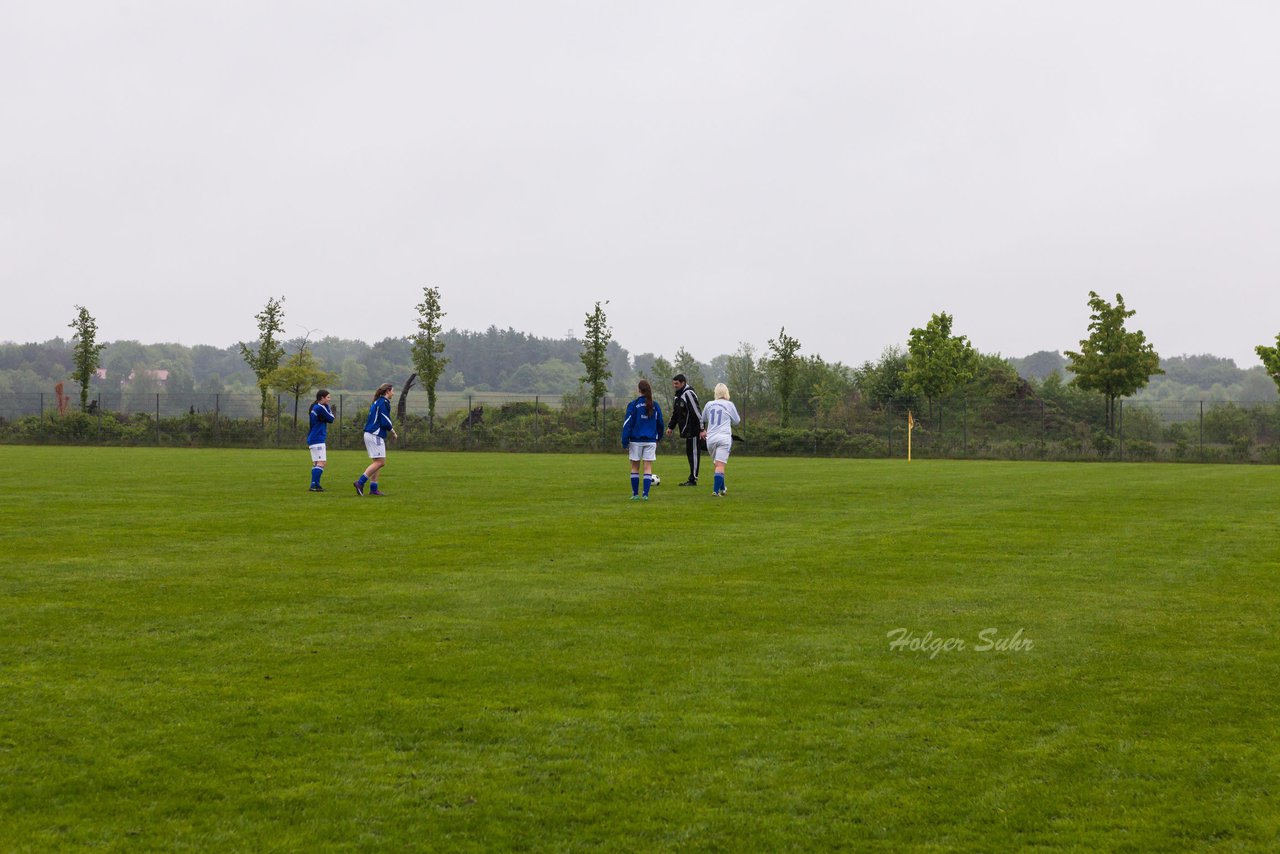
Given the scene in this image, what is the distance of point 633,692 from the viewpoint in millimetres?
5961

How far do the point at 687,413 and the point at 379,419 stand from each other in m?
5.63

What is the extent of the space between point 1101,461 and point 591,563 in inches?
1532

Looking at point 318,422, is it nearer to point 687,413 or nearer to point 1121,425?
point 687,413

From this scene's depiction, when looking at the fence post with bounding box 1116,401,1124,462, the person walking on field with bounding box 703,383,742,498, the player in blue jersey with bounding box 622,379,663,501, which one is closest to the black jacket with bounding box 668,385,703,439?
the person walking on field with bounding box 703,383,742,498

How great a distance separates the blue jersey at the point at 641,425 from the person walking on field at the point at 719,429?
40.9 inches

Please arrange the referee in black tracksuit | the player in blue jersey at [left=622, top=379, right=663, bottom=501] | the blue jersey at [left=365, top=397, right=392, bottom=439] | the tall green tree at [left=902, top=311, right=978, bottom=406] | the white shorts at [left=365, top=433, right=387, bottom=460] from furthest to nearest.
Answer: the tall green tree at [left=902, top=311, right=978, bottom=406] → the referee in black tracksuit → the blue jersey at [left=365, top=397, right=392, bottom=439] → the white shorts at [left=365, top=433, right=387, bottom=460] → the player in blue jersey at [left=622, top=379, right=663, bottom=501]

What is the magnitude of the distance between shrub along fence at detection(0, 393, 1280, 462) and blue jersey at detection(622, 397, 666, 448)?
29714mm

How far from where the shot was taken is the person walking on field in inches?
782

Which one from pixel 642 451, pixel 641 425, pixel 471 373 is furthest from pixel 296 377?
pixel 471 373

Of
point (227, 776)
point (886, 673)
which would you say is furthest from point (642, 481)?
point (227, 776)

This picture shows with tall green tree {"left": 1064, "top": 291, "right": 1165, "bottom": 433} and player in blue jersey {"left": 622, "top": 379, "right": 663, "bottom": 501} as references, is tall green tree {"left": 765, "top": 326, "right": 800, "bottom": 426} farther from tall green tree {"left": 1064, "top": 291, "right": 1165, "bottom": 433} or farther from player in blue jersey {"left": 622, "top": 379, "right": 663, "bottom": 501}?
player in blue jersey {"left": 622, "top": 379, "right": 663, "bottom": 501}

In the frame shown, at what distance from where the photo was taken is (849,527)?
1440 centimetres

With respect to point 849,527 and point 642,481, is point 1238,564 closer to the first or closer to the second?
point 849,527

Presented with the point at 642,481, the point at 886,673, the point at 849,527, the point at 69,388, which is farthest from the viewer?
the point at 69,388
